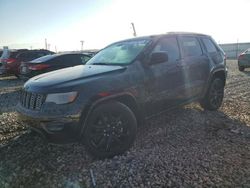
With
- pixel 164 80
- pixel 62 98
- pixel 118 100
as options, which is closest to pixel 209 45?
pixel 164 80

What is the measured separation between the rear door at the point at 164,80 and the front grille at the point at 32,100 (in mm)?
1675

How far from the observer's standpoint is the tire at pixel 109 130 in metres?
3.82

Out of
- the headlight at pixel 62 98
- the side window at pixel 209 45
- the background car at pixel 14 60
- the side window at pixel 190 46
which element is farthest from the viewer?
the background car at pixel 14 60

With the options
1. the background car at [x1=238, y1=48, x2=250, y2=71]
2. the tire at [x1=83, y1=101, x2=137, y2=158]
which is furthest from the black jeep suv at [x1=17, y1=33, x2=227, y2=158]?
the background car at [x1=238, y1=48, x2=250, y2=71]

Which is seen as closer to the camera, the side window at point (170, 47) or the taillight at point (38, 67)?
the side window at point (170, 47)

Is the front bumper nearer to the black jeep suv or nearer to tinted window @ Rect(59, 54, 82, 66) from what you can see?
the black jeep suv

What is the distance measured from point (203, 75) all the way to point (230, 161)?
2.41 m

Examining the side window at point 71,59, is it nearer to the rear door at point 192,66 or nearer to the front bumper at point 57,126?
the rear door at point 192,66

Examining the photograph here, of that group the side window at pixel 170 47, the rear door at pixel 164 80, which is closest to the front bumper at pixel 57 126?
the rear door at pixel 164 80

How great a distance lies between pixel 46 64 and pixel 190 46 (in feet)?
21.9

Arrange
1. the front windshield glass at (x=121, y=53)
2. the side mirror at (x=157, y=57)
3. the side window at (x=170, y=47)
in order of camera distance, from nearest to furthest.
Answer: the side mirror at (x=157, y=57)
the front windshield glass at (x=121, y=53)
the side window at (x=170, y=47)

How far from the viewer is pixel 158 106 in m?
4.75

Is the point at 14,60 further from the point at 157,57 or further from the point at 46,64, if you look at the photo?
the point at 157,57

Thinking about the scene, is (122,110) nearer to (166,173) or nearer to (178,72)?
(166,173)
